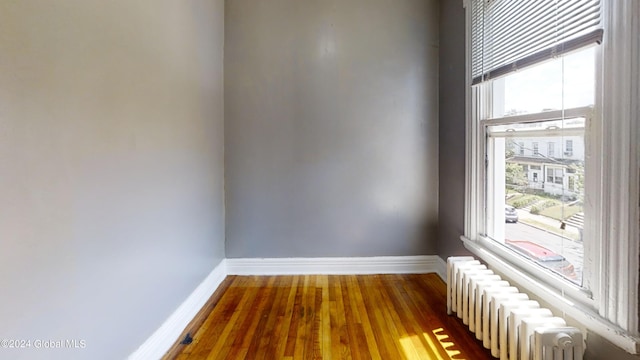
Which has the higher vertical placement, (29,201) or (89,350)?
(29,201)

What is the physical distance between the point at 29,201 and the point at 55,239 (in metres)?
0.18

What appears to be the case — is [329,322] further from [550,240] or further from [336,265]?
[550,240]

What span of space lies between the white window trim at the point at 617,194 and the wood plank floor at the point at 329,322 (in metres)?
0.80

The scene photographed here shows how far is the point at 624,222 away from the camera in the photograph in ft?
4.11

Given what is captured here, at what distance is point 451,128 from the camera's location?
2855 mm

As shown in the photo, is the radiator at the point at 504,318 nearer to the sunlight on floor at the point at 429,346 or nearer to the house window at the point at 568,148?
the sunlight on floor at the point at 429,346

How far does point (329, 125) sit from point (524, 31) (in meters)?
1.68

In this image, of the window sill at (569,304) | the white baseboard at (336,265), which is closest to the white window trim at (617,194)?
the window sill at (569,304)

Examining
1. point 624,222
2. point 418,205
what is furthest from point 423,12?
point 624,222

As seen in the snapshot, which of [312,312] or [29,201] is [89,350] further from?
[312,312]

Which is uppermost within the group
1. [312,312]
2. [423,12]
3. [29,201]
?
[423,12]

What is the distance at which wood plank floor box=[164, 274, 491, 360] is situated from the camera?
195 centimetres

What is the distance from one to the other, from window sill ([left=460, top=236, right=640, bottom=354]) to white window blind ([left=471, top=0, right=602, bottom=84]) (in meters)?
1.11

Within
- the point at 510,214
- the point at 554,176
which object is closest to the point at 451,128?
the point at 510,214
